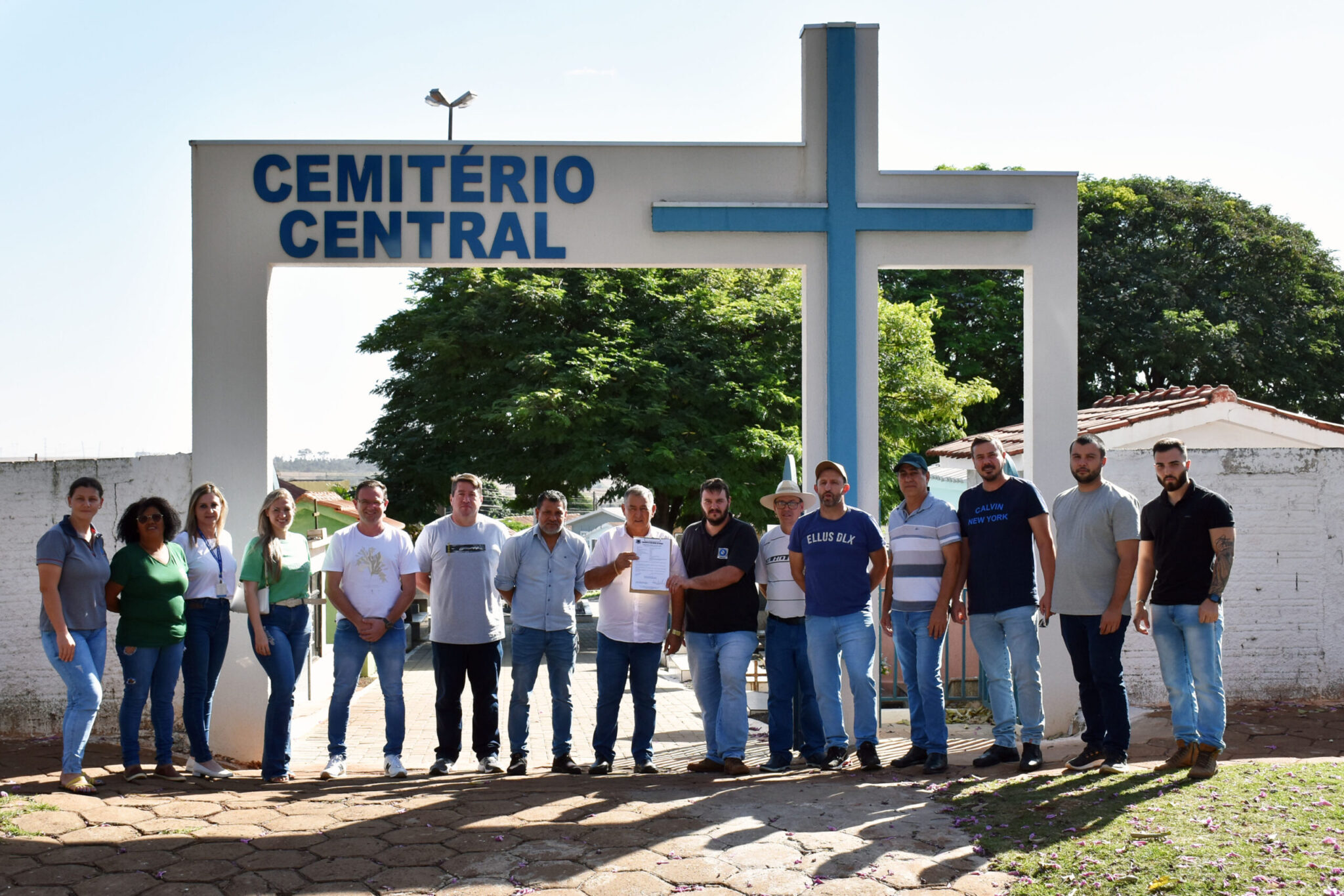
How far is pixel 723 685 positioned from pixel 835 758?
30.4 inches

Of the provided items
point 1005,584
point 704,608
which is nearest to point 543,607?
point 704,608

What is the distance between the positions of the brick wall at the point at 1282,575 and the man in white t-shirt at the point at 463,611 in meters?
5.18

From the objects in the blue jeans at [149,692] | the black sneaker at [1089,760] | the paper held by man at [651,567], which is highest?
the paper held by man at [651,567]

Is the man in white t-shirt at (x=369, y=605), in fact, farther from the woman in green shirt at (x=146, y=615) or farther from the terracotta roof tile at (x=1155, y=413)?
the terracotta roof tile at (x=1155, y=413)

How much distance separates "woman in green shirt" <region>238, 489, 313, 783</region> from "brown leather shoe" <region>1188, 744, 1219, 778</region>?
4740mm

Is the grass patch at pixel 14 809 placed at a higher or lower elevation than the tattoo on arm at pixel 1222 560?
lower

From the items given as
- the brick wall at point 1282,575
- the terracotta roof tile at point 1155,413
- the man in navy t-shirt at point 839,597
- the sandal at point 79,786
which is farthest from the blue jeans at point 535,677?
the terracotta roof tile at point 1155,413

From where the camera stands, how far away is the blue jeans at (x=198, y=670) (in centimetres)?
622

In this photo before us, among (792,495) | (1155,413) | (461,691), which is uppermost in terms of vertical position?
(1155,413)

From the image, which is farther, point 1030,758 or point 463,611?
point 463,611

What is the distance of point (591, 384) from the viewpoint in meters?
21.7

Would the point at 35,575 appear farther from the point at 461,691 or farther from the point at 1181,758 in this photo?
the point at 1181,758

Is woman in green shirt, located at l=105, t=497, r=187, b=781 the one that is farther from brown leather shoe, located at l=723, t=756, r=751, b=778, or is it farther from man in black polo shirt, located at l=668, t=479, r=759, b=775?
brown leather shoe, located at l=723, t=756, r=751, b=778

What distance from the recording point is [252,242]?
743 centimetres
